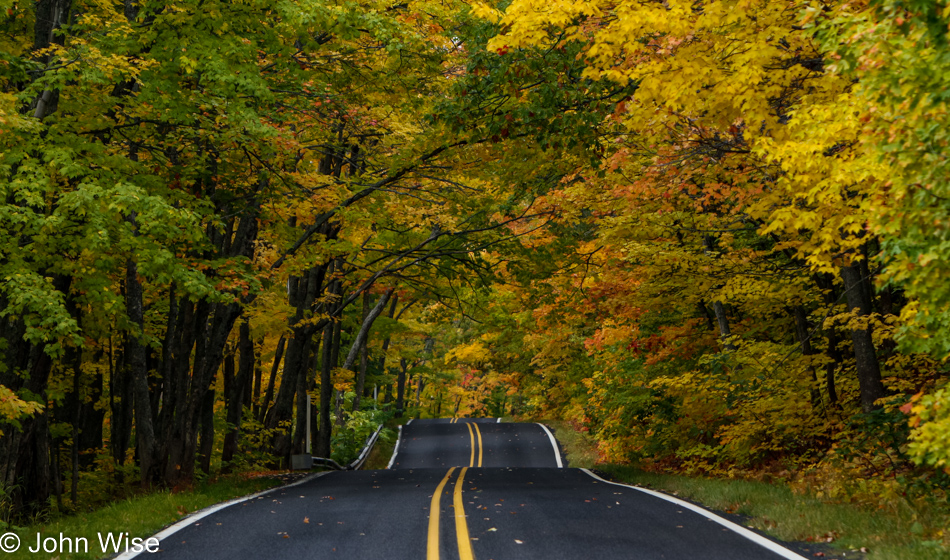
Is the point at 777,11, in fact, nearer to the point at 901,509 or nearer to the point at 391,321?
the point at 901,509

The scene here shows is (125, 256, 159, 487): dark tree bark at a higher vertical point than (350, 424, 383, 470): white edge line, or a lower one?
higher

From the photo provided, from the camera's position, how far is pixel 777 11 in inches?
283

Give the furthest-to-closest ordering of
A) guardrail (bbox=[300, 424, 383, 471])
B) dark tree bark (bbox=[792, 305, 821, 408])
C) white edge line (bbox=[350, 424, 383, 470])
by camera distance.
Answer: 1. white edge line (bbox=[350, 424, 383, 470])
2. guardrail (bbox=[300, 424, 383, 471])
3. dark tree bark (bbox=[792, 305, 821, 408])

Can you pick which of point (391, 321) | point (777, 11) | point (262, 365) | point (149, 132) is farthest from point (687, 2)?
point (262, 365)

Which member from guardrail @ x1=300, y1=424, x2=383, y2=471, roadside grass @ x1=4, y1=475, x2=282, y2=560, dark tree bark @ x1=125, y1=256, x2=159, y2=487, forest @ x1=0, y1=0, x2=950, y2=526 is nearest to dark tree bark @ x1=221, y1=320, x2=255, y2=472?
forest @ x1=0, y1=0, x2=950, y2=526

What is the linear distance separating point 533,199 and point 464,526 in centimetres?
861

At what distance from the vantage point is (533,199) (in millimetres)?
14891

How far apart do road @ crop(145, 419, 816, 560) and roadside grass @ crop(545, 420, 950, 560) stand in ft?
1.67

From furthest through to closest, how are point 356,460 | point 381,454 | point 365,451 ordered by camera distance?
1. point 381,454
2. point 365,451
3. point 356,460

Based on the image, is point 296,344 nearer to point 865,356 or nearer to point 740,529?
point 865,356

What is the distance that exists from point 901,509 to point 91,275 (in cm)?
1040

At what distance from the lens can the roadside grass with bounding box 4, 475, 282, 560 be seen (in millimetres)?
6887

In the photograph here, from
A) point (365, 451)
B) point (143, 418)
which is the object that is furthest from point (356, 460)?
point (143, 418)
